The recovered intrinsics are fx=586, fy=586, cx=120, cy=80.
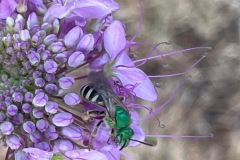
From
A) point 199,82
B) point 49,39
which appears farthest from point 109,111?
point 199,82

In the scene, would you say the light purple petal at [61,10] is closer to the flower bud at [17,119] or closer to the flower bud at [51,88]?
the flower bud at [51,88]

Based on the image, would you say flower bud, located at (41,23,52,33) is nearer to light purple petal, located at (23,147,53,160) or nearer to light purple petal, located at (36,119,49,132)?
light purple petal, located at (36,119,49,132)

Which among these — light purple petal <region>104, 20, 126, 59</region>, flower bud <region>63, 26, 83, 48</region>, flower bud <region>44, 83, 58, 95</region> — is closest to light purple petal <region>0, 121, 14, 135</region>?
flower bud <region>44, 83, 58, 95</region>

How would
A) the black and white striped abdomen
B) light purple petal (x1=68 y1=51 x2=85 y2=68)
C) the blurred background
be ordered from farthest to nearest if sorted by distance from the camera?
the blurred background < light purple petal (x1=68 y1=51 x2=85 y2=68) < the black and white striped abdomen

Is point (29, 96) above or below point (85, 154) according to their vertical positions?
above

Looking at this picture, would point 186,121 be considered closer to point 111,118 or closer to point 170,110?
point 170,110

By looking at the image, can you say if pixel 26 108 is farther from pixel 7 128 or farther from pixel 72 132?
pixel 72 132

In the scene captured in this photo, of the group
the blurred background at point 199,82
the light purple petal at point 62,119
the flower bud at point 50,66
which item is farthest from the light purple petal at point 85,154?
the blurred background at point 199,82
